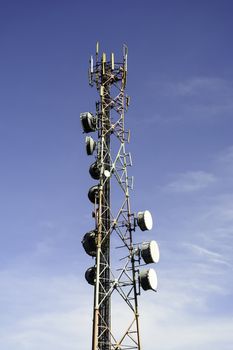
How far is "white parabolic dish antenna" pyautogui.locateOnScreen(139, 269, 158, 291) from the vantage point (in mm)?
36031

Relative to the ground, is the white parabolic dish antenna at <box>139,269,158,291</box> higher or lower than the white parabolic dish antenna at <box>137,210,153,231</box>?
lower

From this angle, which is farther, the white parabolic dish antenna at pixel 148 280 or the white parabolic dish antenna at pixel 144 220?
the white parabolic dish antenna at pixel 144 220

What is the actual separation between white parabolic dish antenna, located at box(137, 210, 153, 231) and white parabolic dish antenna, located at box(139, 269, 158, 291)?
3739 millimetres

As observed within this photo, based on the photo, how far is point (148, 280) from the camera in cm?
3600

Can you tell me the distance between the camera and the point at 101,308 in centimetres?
3450

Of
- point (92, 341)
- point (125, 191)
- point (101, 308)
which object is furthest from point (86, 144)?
point (92, 341)

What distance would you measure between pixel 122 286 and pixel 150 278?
2.36 m

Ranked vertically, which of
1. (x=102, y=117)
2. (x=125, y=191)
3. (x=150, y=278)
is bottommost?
(x=150, y=278)

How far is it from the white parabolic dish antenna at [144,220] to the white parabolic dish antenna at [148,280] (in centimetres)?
374

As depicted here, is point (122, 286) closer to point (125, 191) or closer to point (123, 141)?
point (125, 191)

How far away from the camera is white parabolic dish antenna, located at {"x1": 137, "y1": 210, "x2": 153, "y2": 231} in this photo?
1502 inches

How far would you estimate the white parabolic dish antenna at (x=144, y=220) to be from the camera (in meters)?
38.2

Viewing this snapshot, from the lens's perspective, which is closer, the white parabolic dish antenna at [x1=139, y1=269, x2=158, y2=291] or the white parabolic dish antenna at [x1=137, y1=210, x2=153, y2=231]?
the white parabolic dish antenna at [x1=139, y1=269, x2=158, y2=291]

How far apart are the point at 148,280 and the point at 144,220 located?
5.09 metres
